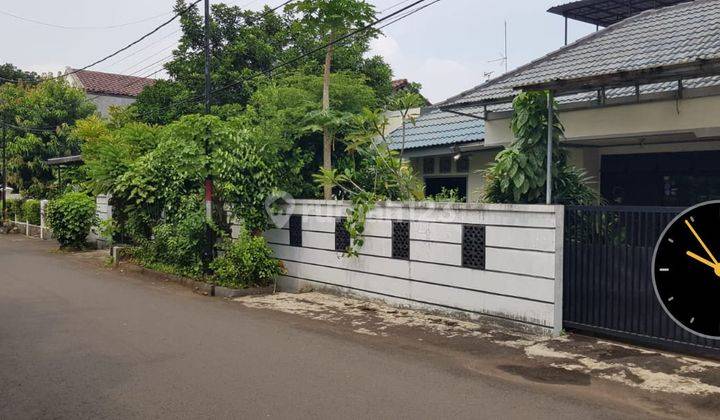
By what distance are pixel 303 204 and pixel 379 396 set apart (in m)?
6.65

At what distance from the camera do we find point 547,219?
768 cm

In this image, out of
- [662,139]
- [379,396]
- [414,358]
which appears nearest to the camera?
[379,396]

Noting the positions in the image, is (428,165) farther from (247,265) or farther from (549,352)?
(549,352)

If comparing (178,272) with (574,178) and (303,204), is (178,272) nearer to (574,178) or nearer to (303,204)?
(303,204)

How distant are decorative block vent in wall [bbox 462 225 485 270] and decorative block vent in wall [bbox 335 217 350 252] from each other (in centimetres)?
265

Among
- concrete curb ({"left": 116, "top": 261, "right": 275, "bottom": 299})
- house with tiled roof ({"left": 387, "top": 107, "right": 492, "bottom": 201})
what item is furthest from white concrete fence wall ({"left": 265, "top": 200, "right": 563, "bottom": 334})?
house with tiled roof ({"left": 387, "top": 107, "right": 492, "bottom": 201})

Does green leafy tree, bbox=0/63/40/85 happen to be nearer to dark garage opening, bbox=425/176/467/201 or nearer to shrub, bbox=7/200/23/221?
shrub, bbox=7/200/23/221

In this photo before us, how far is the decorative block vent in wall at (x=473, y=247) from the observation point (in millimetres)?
8584

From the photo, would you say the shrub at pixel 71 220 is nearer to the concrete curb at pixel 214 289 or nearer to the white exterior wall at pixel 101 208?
the white exterior wall at pixel 101 208

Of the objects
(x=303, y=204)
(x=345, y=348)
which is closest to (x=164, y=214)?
(x=303, y=204)

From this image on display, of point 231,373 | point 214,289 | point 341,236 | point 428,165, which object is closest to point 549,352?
point 231,373

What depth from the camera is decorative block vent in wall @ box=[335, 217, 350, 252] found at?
1088 cm

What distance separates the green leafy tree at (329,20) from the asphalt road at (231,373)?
3.91 metres

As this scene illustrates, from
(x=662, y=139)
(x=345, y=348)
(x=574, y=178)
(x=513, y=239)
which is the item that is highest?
(x=662, y=139)
